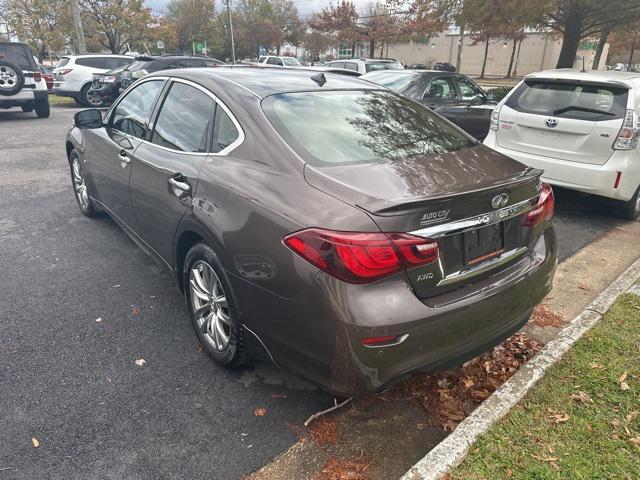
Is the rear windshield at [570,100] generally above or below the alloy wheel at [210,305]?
above

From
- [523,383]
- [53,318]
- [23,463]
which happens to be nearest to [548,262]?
[523,383]

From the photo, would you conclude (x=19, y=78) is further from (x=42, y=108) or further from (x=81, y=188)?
(x=81, y=188)

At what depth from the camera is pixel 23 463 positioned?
224cm

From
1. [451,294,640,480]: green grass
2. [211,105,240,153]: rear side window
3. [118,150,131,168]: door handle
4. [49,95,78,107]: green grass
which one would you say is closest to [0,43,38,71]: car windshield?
[49,95,78,107]: green grass

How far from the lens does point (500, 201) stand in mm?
2348

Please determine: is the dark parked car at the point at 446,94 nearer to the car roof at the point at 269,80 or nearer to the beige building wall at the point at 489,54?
the car roof at the point at 269,80

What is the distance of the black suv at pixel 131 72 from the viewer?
13422mm

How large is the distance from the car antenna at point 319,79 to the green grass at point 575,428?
7.46ft

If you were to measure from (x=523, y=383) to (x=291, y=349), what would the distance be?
134 centimetres

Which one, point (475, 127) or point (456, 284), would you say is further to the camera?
point (475, 127)

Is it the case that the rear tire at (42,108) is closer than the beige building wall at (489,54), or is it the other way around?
the rear tire at (42,108)

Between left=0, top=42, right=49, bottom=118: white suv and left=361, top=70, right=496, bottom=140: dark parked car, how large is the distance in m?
8.80

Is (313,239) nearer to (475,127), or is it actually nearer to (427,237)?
(427,237)

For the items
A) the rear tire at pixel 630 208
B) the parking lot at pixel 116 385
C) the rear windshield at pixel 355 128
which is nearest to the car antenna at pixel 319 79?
the rear windshield at pixel 355 128
